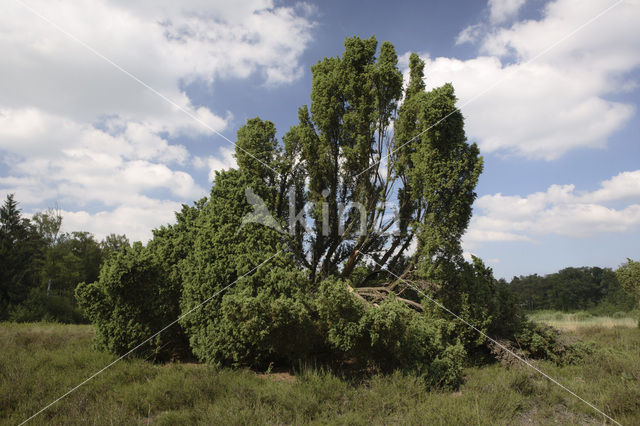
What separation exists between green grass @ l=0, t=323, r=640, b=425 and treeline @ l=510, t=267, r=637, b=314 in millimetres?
70432

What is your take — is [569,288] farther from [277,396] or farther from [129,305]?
[129,305]

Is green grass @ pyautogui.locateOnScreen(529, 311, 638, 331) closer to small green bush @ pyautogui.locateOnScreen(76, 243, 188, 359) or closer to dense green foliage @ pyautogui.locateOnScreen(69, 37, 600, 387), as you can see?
dense green foliage @ pyautogui.locateOnScreen(69, 37, 600, 387)

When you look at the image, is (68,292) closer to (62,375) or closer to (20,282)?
(20,282)

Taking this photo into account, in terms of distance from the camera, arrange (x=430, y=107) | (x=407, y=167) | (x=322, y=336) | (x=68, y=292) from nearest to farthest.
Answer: (x=322, y=336), (x=430, y=107), (x=407, y=167), (x=68, y=292)

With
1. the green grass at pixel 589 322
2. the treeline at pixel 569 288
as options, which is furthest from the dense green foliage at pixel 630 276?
the treeline at pixel 569 288

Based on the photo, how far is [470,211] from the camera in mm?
10258

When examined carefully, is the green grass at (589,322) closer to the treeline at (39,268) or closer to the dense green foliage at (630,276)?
the dense green foliage at (630,276)

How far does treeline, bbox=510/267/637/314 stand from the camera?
68.1m

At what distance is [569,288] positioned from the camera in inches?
2948

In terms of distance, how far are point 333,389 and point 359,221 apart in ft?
23.7

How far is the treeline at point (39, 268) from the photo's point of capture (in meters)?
24.2

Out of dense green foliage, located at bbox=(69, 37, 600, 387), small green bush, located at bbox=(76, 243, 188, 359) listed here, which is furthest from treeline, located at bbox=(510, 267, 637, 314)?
small green bush, located at bbox=(76, 243, 188, 359)

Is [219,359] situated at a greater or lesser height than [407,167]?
lesser

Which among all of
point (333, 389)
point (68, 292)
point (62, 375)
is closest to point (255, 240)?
point (333, 389)
